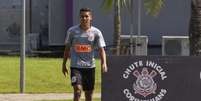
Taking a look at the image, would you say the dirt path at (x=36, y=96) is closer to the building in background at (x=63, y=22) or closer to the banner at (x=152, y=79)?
the banner at (x=152, y=79)

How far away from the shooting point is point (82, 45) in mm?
11578

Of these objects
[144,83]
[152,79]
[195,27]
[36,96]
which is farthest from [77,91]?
[36,96]

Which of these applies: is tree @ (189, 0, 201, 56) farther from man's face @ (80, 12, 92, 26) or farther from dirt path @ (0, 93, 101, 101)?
man's face @ (80, 12, 92, 26)

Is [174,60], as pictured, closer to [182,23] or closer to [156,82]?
[156,82]

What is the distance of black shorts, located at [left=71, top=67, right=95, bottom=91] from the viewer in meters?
11.6

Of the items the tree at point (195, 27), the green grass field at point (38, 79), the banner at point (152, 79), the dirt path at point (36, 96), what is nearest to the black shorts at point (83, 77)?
the banner at point (152, 79)

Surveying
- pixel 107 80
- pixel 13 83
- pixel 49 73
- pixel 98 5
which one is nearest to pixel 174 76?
pixel 107 80

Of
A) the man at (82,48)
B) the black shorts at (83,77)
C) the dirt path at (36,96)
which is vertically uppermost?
the man at (82,48)

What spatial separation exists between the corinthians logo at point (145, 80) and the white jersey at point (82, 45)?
649mm

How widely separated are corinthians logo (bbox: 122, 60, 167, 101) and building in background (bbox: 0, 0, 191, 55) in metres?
21.8

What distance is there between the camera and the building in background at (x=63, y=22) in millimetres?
35750

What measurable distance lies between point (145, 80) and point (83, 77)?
40.7 inches

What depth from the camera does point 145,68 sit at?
1162 centimetres

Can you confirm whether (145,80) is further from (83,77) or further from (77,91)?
(77,91)
